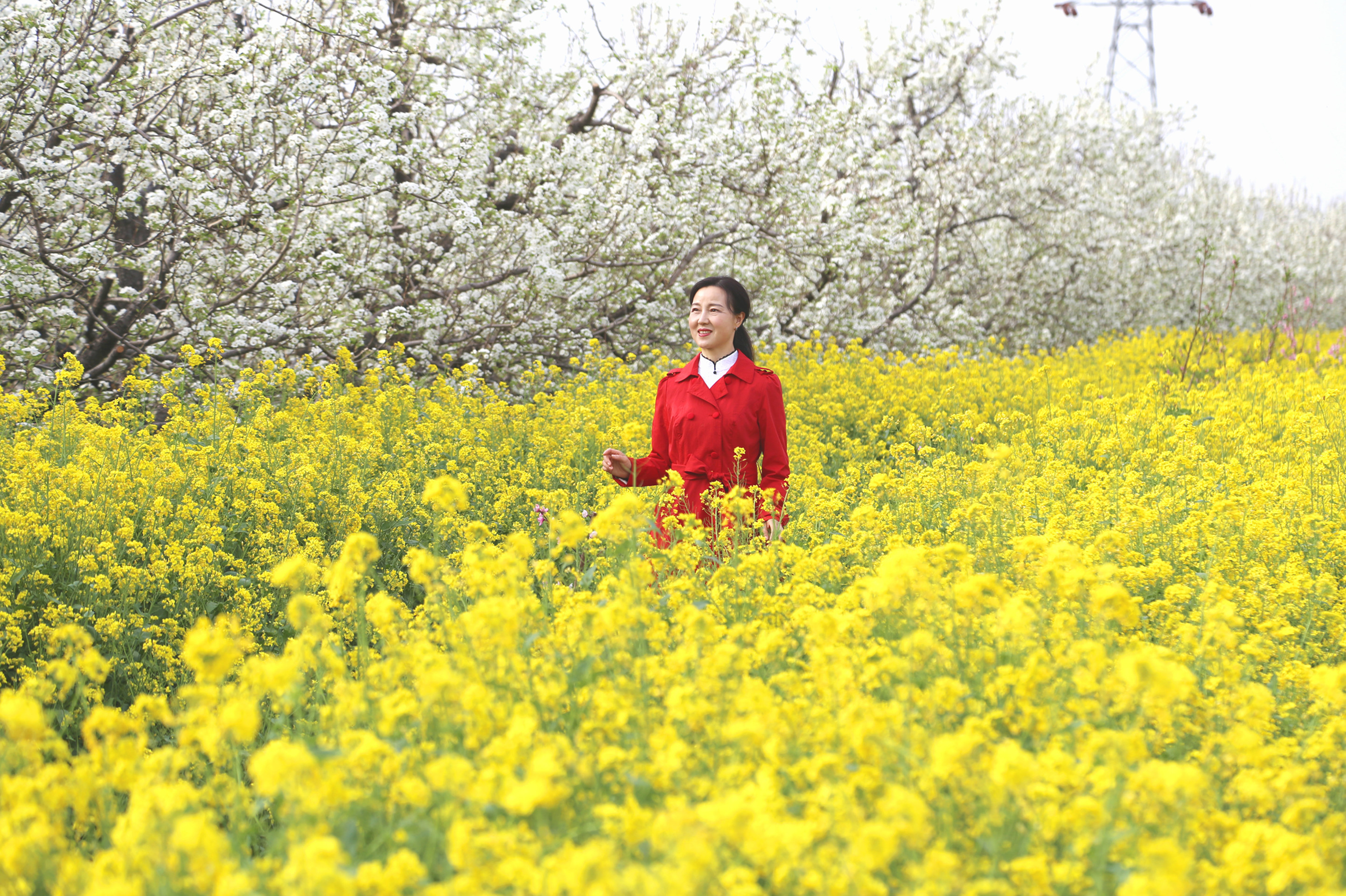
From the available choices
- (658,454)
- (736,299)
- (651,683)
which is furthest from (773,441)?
(651,683)

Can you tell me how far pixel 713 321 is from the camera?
16.3 ft

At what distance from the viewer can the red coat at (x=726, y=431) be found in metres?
5.03

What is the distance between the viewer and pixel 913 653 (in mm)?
2809

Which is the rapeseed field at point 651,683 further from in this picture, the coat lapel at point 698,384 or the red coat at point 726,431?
the coat lapel at point 698,384

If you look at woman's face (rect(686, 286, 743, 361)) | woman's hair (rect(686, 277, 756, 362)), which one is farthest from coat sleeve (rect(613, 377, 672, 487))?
woman's hair (rect(686, 277, 756, 362))

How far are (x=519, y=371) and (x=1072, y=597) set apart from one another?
8.55 metres

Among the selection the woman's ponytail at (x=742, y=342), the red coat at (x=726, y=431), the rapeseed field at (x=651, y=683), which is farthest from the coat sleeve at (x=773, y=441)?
the rapeseed field at (x=651, y=683)

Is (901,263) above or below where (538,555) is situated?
above

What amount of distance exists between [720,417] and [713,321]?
0.50 meters

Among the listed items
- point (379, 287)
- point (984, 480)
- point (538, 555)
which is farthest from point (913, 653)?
point (379, 287)

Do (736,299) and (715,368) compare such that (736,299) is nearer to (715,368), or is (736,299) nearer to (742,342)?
(742,342)

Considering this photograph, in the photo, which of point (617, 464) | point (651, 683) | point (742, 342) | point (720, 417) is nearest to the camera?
point (651, 683)

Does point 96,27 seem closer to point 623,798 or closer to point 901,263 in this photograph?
point 623,798

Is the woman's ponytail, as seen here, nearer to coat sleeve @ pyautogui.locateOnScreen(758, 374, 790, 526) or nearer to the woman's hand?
coat sleeve @ pyautogui.locateOnScreen(758, 374, 790, 526)
